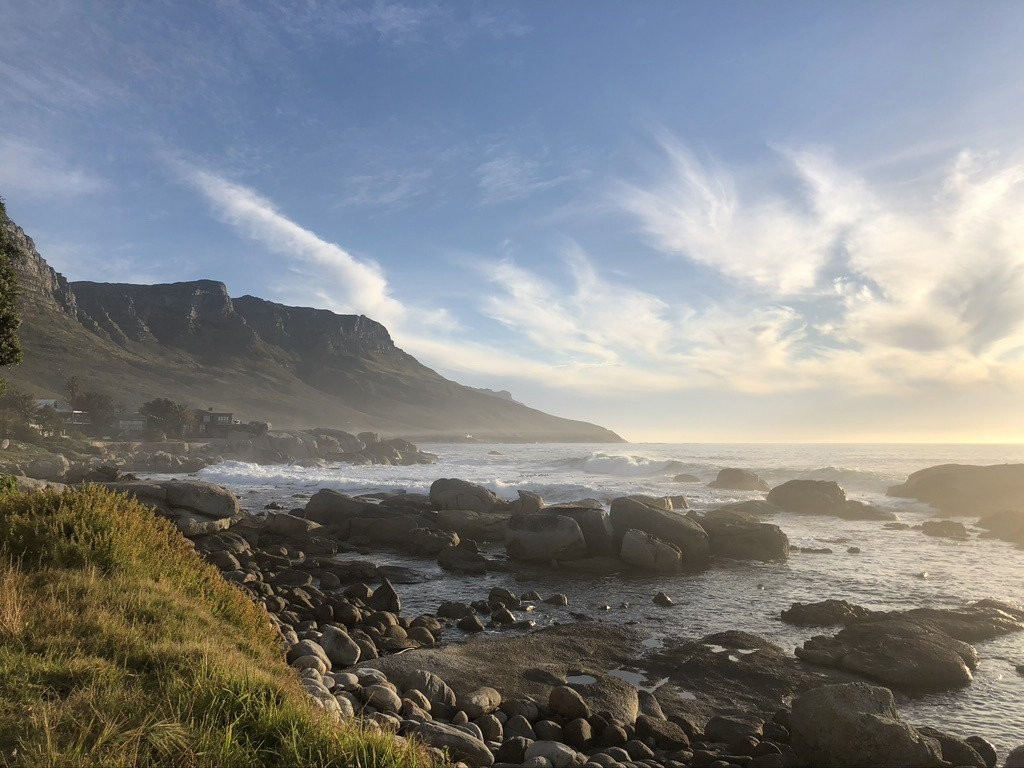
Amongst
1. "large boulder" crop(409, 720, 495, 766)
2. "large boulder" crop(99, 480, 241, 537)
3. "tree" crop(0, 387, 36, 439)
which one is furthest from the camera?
"tree" crop(0, 387, 36, 439)

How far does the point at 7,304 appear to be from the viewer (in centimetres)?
2044

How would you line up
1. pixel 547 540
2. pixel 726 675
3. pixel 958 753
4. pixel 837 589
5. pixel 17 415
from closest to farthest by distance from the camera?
pixel 958 753 < pixel 726 675 < pixel 837 589 < pixel 547 540 < pixel 17 415

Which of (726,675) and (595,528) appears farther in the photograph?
(595,528)

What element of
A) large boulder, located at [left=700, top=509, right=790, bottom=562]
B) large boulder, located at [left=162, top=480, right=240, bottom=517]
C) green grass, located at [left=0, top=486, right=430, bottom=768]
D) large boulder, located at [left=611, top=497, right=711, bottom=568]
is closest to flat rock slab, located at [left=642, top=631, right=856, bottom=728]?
green grass, located at [left=0, top=486, right=430, bottom=768]

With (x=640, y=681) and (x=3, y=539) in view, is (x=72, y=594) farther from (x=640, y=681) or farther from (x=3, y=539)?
(x=640, y=681)

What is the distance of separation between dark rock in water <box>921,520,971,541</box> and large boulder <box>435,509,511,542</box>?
22490mm

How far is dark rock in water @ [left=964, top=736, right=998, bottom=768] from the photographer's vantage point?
887 centimetres

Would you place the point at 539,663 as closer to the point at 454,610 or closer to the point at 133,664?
the point at 454,610

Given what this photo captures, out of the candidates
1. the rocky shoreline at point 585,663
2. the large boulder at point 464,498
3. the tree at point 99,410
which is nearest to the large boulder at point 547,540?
the rocky shoreline at point 585,663

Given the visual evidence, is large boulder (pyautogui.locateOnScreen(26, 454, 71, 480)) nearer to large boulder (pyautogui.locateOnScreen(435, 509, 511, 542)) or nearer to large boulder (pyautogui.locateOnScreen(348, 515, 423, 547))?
large boulder (pyautogui.locateOnScreen(348, 515, 423, 547))

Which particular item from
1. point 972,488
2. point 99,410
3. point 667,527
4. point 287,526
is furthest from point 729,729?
point 99,410

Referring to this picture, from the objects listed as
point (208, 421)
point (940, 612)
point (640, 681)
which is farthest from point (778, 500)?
point (208, 421)

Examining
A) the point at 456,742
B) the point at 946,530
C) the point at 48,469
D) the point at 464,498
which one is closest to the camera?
the point at 456,742

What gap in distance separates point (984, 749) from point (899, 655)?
3590 millimetres
